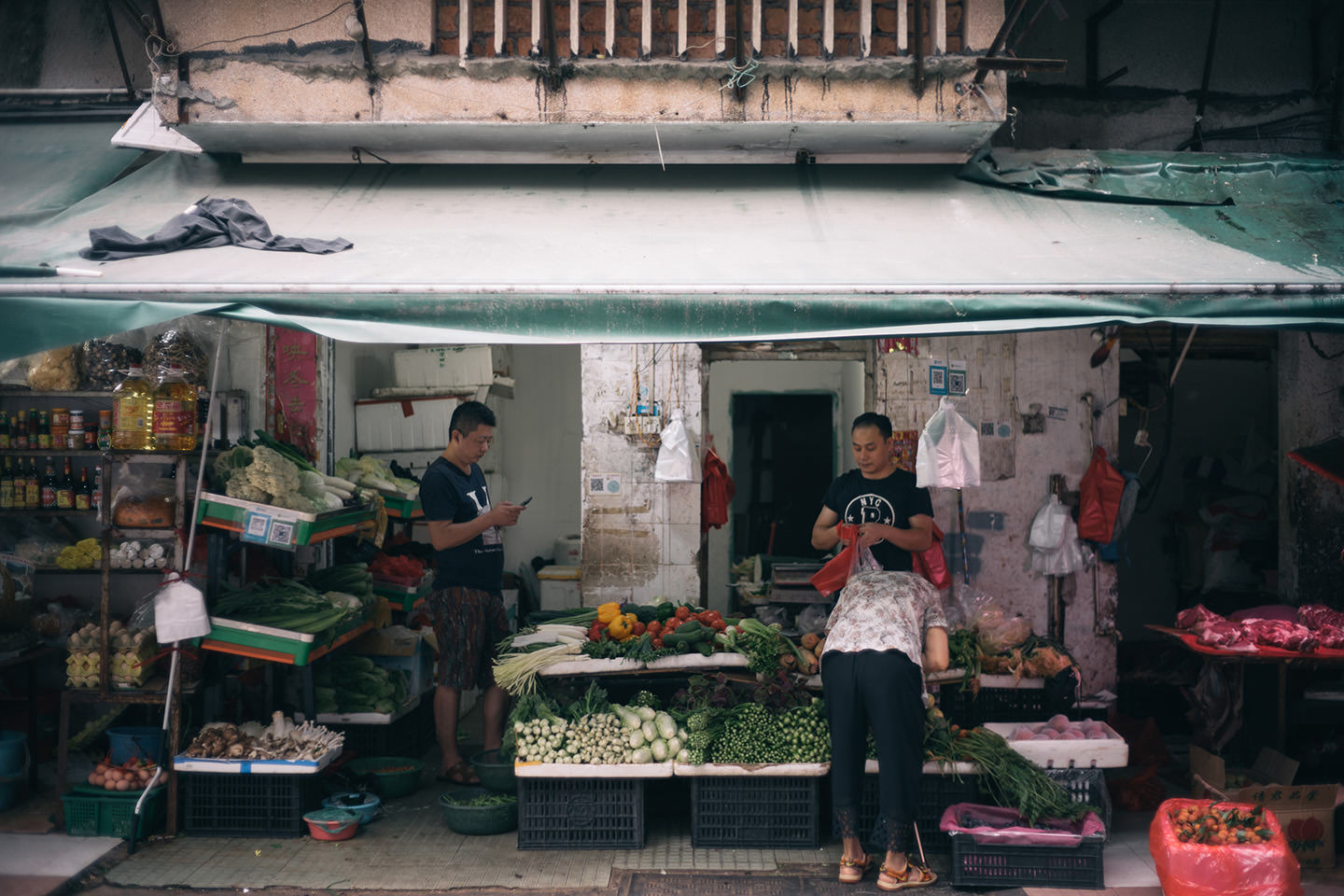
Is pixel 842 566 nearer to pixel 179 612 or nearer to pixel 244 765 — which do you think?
pixel 244 765

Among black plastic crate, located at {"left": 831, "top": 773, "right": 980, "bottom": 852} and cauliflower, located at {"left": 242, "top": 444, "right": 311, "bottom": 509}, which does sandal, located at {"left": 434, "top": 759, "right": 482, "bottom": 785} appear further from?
black plastic crate, located at {"left": 831, "top": 773, "right": 980, "bottom": 852}

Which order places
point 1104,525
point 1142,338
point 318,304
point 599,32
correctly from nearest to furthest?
point 318,304, point 599,32, point 1104,525, point 1142,338

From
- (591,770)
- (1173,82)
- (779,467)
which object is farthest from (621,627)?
(1173,82)

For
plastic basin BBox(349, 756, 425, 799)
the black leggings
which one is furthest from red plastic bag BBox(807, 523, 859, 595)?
plastic basin BBox(349, 756, 425, 799)

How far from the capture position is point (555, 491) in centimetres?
1169

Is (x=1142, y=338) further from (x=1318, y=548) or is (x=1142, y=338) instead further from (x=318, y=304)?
(x=318, y=304)

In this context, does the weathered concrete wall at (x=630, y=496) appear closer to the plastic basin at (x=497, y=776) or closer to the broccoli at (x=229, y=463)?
the plastic basin at (x=497, y=776)

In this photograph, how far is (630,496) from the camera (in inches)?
316

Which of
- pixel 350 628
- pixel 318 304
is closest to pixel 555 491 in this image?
pixel 350 628

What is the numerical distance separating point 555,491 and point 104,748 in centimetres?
569

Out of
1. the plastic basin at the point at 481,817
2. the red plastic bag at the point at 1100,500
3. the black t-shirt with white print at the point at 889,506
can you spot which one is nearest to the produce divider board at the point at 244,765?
the plastic basin at the point at 481,817

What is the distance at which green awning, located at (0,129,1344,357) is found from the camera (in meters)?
4.68

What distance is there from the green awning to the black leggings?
6.19ft

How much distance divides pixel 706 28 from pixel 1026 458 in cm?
393
